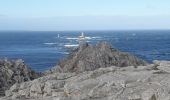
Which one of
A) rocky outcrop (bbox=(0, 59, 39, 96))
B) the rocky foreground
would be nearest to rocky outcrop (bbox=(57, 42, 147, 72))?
rocky outcrop (bbox=(0, 59, 39, 96))

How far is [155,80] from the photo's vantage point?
2795 centimetres

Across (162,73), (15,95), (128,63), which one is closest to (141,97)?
(162,73)

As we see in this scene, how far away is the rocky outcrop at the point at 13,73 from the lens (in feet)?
165

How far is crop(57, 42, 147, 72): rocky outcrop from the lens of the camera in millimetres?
56875

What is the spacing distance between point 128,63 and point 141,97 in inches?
1317

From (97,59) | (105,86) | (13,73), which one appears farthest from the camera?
(97,59)

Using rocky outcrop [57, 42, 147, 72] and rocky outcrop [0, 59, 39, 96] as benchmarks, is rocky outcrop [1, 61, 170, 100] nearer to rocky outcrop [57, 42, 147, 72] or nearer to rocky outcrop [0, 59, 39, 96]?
rocky outcrop [0, 59, 39, 96]

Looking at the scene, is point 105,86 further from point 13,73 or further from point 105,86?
point 13,73

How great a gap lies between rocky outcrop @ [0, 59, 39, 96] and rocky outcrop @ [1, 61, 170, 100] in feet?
53.9

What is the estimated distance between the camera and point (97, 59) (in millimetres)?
60438

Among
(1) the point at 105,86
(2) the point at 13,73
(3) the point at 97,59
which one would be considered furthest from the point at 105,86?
(3) the point at 97,59

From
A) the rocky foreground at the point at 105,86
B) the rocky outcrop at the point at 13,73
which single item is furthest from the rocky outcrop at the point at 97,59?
the rocky foreground at the point at 105,86

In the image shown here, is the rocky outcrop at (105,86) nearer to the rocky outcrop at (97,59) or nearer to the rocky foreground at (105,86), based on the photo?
the rocky foreground at (105,86)

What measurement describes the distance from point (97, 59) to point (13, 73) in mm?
12520
